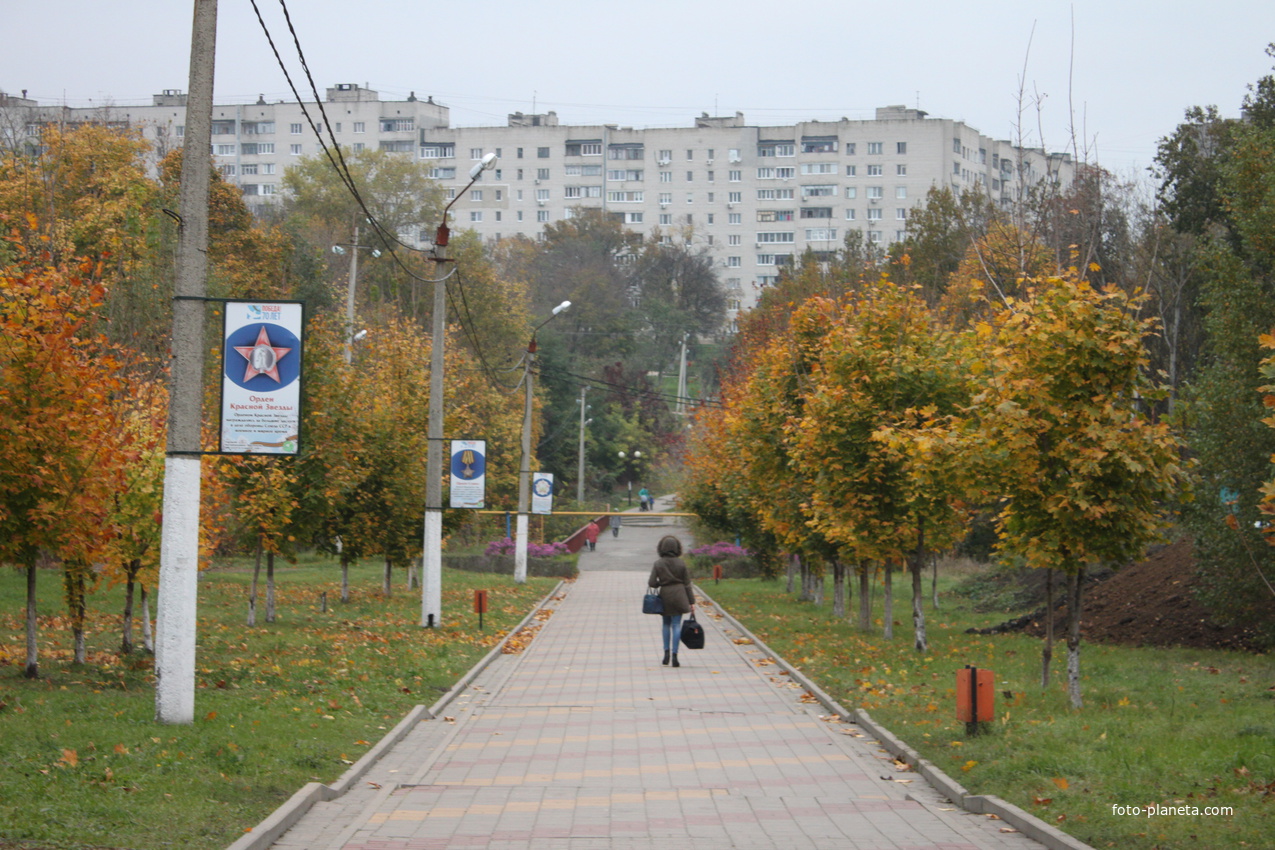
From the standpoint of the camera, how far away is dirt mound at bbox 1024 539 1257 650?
2244 cm

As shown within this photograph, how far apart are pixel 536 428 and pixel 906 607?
3584 centimetres

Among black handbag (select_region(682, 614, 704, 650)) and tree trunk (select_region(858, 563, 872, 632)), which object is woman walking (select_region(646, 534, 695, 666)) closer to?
black handbag (select_region(682, 614, 704, 650))

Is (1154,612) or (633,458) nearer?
(1154,612)

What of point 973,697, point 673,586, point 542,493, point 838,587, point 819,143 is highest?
point 819,143

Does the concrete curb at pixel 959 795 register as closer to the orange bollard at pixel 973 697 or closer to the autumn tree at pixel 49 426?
the orange bollard at pixel 973 697

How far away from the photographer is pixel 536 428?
68.1m

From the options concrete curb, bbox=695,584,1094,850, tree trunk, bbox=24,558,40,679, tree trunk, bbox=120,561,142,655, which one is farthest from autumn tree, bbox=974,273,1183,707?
tree trunk, bbox=120,561,142,655

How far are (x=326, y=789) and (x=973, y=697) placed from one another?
5429 millimetres

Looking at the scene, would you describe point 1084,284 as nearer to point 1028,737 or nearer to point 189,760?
point 1028,737

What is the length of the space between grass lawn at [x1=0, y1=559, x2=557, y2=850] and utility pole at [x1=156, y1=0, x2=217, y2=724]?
1.65ft

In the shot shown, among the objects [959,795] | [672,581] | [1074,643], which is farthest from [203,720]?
[1074,643]

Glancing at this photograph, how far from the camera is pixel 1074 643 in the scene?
13.5 metres

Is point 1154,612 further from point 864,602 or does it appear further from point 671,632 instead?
point 671,632

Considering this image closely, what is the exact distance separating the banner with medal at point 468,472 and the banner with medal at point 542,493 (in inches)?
629
